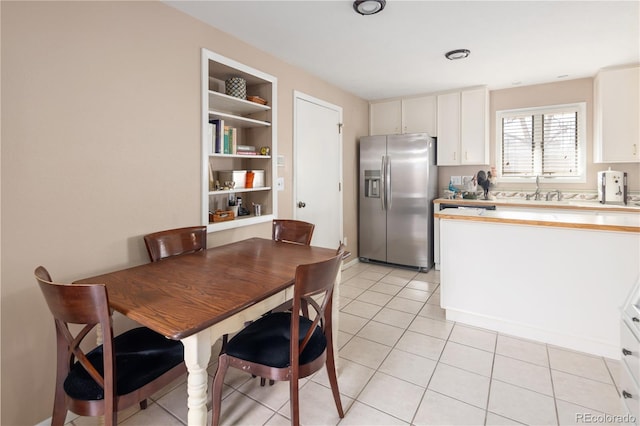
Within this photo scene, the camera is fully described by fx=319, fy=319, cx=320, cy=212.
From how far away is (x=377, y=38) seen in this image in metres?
2.65

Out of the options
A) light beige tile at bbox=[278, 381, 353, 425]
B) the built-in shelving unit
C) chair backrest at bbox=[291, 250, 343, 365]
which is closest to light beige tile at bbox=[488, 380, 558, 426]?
light beige tile at bbox=[278, 381, 353, 425]

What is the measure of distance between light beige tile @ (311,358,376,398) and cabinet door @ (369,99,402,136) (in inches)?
138

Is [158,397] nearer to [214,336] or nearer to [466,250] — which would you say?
[214,336]

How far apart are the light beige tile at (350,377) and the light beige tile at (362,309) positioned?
0.77 m

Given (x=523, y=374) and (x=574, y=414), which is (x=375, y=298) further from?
(x=574, y=414)

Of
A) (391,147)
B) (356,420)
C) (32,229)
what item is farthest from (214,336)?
(391,147)

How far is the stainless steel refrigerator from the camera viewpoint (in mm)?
4180

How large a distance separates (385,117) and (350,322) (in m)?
3.21

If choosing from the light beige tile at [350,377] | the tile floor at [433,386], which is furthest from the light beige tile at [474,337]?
the light beige tile at [350,377]

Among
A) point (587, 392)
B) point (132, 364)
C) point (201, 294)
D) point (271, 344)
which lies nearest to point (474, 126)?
point (587, 392)

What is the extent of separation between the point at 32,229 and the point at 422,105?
14.5 feet

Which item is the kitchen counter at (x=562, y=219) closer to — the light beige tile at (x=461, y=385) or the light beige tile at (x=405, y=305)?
the light beige tile at (x=405, y=305)

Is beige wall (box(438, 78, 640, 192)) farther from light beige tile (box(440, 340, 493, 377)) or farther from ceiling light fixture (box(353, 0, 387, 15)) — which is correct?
ceiling light fixture (box(353, 0, 387, 15))

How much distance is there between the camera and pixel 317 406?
1.80 meters
